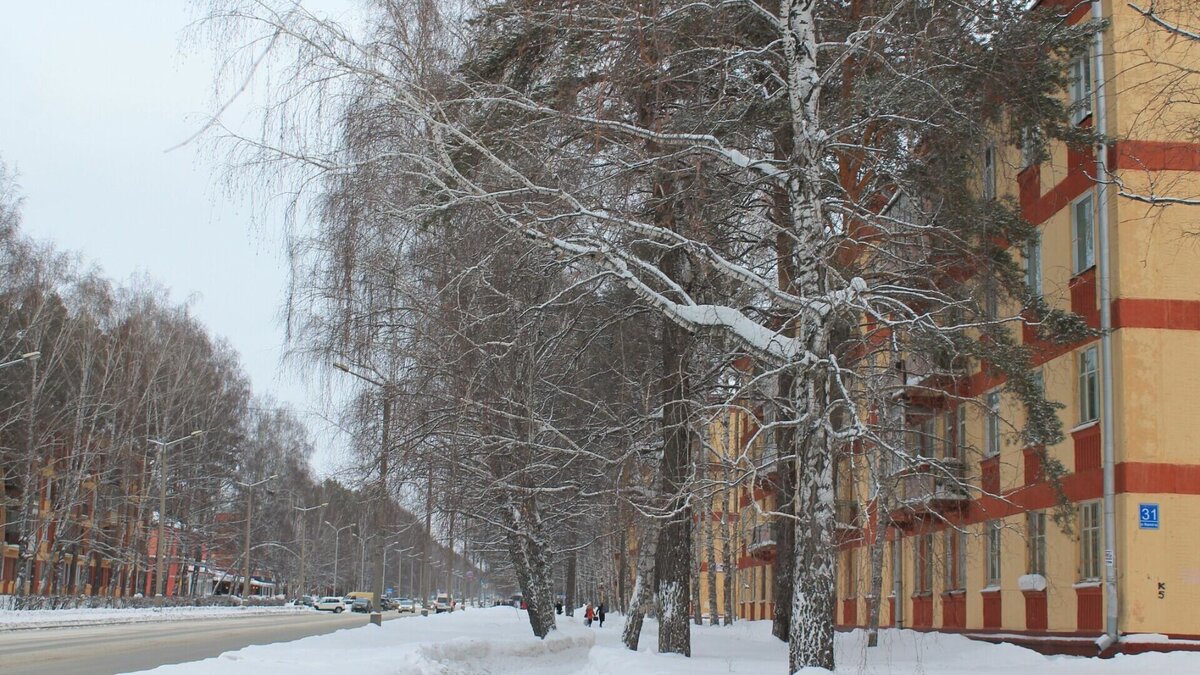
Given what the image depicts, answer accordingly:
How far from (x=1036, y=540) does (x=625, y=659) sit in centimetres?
1153

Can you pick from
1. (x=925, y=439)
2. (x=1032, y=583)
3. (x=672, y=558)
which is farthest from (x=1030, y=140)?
Result: (x=925, y=439)

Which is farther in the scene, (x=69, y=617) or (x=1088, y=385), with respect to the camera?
(x=69, y=617)

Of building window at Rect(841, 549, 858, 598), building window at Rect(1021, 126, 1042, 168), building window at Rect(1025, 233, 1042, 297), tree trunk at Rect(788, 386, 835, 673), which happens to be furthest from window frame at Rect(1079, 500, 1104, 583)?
building window at Rect(841, 549, 858, 598)

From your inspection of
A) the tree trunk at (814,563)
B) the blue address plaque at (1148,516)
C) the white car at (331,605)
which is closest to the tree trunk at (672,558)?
the tree trunk at (814,563)

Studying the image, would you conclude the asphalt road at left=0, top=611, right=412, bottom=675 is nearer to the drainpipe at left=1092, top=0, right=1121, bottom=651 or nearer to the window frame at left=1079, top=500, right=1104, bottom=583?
the drainpipe at left=1092, top=0, right=1121, bottom=651

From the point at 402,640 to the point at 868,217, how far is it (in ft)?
55.8

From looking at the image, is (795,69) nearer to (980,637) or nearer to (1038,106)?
(1038,106)

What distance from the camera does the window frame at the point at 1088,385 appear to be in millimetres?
22188

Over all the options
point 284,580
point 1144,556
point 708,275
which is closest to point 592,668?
point 708,275

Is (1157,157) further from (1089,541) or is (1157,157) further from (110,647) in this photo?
(110,647)

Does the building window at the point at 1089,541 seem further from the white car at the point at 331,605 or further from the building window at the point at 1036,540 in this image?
the white car at the point at 331,605

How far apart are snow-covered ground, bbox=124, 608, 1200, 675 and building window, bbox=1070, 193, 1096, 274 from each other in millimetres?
7169

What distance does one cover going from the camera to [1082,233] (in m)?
23.1

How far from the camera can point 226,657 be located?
17.1 m
